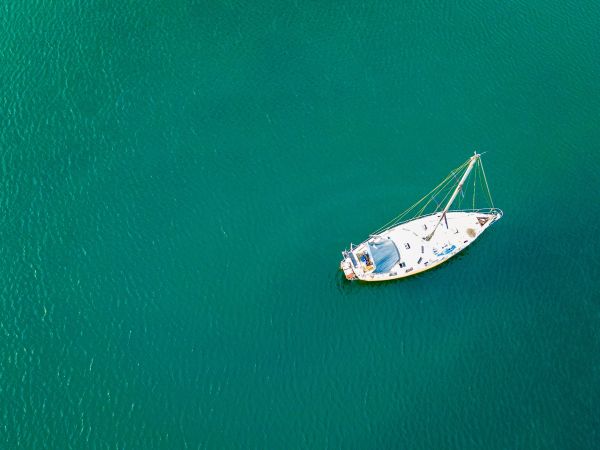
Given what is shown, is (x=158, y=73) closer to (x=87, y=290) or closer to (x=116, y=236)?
(x=116, y=236)

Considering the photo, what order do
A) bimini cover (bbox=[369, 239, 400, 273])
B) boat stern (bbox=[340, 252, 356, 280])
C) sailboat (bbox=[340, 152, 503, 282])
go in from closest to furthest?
1. boat stern (bbox=[340, 252, 356, 280])
2. bimini cover (bbox=[369, 239, 400, 273])
3. sailboat (bbox=[340, 152, 503, 282])

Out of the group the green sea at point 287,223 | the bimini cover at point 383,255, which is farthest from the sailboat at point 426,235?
the green sea at point 287,223

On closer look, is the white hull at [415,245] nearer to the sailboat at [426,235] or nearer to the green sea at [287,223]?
the sailboat at [426,235]

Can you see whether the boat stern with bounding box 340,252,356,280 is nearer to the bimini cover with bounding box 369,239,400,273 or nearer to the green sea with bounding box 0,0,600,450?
the green sea with bounding box 0,0,600,450

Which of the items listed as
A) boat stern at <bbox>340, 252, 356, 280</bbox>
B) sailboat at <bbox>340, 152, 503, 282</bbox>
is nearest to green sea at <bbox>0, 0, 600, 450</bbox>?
boat stern at <bbox>340, 252, 356, 280</bbox>

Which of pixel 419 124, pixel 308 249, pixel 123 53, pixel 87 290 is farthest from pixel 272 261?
pixel 123 53

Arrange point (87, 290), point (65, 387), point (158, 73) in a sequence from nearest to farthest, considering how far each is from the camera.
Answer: point (65, 387) < point (87, 290) < point (158, 73)

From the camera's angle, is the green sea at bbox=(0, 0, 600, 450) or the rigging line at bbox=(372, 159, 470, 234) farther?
the rigging line at bbox=(372, 159, 470, 234)
